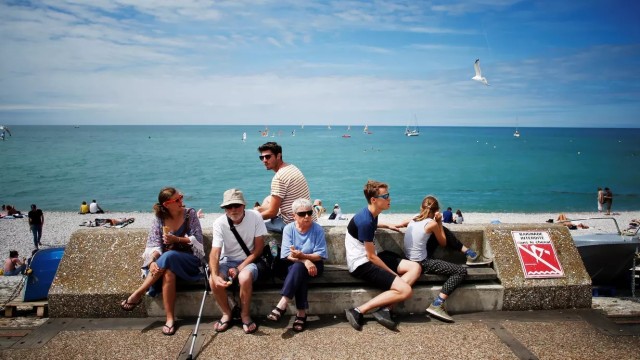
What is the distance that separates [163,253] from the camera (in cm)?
428

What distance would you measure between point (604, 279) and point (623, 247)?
1.93 ft

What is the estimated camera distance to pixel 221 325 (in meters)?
3.98

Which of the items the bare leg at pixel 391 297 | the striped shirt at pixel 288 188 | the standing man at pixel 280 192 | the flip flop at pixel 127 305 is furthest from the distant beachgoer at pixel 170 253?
the bare leg at pixel 391 297

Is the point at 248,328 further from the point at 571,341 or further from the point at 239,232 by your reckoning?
the point at 571,341

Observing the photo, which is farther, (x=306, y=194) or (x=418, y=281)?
(x=306, y=194)

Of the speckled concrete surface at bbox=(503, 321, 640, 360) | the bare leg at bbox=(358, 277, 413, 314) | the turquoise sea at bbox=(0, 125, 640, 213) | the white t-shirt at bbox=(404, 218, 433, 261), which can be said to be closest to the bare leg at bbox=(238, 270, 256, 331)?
the bare leg at bbox=(358, 277, 413, 314)

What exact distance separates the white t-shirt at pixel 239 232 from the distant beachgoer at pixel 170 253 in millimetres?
278

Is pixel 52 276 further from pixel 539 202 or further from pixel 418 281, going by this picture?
pixel 539 202

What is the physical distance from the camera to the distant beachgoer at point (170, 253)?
413cm

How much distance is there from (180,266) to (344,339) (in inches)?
74.1

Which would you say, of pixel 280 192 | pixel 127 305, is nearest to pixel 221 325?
pixel 127 305

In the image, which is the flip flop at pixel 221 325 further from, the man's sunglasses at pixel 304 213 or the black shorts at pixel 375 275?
the black shorts at pixel 375 275

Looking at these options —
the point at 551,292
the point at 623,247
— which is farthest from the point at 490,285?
the point at 623,247

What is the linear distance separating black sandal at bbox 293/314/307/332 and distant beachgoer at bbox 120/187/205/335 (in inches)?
46.8
